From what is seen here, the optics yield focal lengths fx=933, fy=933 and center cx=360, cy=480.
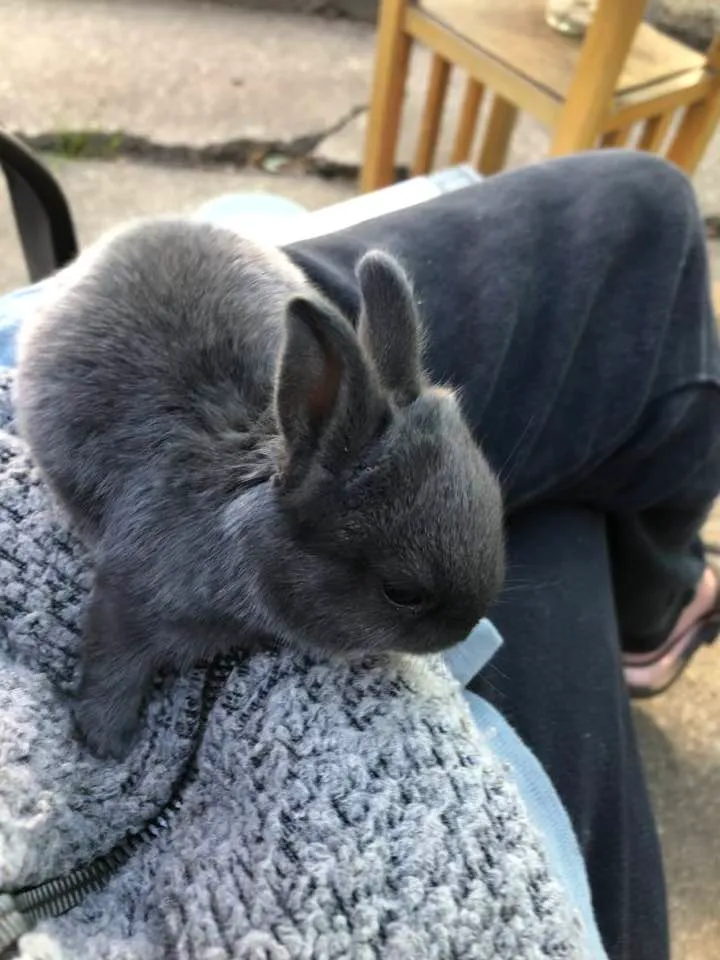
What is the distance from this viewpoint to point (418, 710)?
2.37ft

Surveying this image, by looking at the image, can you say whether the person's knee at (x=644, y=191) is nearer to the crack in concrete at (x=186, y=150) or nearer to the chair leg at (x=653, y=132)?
the chair leg at (x=653, y=132)

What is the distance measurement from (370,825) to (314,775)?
2.1 inches

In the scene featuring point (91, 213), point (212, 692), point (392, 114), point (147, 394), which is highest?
point (147, 394)

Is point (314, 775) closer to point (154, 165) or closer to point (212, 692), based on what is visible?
point (212, 692)

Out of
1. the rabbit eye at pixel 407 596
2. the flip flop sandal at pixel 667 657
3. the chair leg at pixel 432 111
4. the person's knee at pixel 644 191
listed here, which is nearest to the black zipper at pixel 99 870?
the rabbit eye at pixel 407 596

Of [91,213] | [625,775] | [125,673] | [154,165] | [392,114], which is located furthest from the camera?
[154,165]

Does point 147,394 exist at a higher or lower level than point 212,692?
higher

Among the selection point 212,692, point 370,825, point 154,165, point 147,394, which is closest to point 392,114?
point 154,165

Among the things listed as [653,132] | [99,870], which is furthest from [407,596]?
[653,132]

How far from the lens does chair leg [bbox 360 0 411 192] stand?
1.87 m

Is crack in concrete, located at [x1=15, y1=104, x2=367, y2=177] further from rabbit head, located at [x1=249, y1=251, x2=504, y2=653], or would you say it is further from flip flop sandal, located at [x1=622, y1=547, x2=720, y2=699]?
rabbit head, located at [x1=249, y1=251, x2=504, y2=653]

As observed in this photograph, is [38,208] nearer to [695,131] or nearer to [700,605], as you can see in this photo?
[700,605]

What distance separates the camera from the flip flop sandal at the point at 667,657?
1.39 meters

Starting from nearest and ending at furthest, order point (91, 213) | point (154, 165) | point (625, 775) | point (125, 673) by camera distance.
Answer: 1. point (125, 673)
2. point (625, 775)
3. point (91, 213)
4. point (154, 165)
